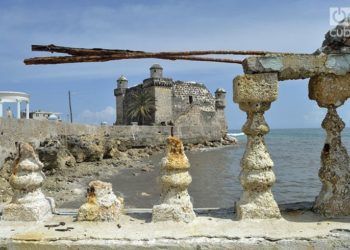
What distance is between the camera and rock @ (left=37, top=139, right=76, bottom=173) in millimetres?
18172

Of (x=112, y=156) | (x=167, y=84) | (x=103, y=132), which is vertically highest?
(x=167, y=84)

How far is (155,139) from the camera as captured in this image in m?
33.4

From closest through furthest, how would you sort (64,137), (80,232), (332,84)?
(80,232), (332,84), (64,137)

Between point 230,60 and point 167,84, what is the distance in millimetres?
36189

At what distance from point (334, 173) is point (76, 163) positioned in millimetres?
19914

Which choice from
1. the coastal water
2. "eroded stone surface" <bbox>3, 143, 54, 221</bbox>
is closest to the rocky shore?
the coastal water

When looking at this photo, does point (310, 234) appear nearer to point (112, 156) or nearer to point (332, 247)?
point (332, 247)

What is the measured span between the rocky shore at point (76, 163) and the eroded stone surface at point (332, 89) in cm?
1043

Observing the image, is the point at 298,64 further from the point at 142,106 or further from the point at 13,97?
the point at 142,106

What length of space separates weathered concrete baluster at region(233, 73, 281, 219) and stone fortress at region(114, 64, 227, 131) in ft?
111

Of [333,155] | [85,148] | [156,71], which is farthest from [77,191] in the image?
[156,71]

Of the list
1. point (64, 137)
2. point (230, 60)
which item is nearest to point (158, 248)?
point (230, 60)

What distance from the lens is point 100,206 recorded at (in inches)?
129

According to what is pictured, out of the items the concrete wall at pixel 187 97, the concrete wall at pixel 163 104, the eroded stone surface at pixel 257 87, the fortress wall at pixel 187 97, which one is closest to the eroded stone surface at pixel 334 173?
the eroded stone surface at pixel 257 87
